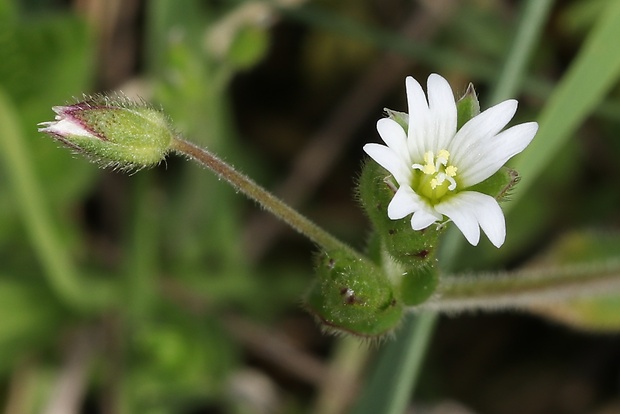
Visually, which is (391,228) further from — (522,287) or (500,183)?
(522,287)

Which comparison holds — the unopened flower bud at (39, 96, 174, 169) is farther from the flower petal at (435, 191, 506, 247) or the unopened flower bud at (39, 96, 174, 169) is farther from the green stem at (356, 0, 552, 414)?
the green stem at (356, 0, 552, 414)

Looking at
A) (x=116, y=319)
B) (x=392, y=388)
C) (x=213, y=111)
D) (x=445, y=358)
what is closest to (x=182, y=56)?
(x=213, y=111)

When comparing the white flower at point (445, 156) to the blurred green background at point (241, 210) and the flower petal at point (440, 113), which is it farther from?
the blurred green background at point (241, 210)

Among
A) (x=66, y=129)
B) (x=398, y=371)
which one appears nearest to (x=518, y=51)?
(x=398, y=371)

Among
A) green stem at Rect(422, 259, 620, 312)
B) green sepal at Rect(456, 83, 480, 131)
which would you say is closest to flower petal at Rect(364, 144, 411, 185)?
green sepal at Rect(456, 83, 480, 131)

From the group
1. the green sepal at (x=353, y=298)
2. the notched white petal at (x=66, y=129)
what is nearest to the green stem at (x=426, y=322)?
the green sepal at (x=353, y=298)

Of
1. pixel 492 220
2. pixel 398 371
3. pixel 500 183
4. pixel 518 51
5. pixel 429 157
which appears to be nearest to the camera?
pixel 492 220
